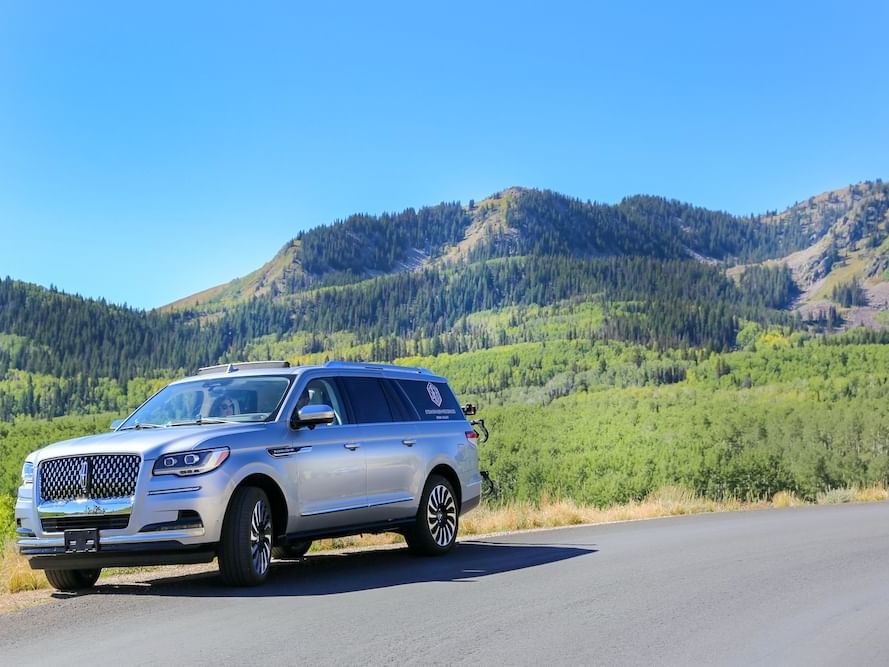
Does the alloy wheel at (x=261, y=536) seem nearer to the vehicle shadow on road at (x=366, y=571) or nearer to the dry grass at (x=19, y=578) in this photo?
the vehicle shadow on road at (x=366, y=571)

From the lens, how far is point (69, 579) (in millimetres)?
10148

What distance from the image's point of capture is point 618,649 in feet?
22.7

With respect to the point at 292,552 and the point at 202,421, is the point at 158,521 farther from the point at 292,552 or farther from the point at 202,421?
the point at 292,552

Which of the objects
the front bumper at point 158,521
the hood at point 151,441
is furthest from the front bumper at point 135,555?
→ the hood at point 151,441

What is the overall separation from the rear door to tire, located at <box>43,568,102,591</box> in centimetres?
289

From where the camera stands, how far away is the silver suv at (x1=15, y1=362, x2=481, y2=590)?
9.37 meters

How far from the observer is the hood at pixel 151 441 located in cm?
948

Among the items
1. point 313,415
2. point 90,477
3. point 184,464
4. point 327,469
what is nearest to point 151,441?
point 184,464

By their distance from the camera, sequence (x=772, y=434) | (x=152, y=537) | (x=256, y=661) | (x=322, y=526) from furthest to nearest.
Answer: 1. (x=772, y=434)
2. (x=322, y=526)
3. (x=152, y=537)
4. (x=256, y=661)

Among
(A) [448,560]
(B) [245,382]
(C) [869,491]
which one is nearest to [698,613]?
(A) [448,560]

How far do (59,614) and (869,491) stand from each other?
23.6 meters

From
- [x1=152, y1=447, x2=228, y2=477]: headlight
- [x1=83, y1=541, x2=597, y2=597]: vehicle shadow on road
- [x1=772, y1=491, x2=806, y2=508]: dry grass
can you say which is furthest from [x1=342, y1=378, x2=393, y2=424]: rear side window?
[x1=772, y1=491, x2=806, y2=508]: dry grass

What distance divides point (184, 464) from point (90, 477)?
88cm

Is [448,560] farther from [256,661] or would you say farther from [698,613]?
[256,661]
